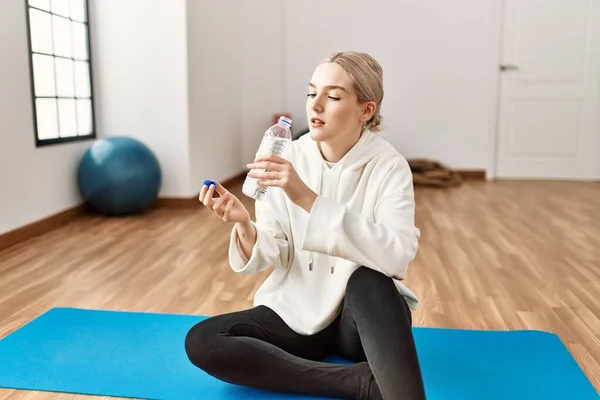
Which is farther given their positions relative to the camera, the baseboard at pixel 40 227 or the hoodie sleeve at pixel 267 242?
the baseboard at pixel 40 227

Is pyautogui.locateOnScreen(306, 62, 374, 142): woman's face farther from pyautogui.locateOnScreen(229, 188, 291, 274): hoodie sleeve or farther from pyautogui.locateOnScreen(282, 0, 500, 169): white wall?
pyautogui.locateOnScreen(282, 0, 500, 169): white wall

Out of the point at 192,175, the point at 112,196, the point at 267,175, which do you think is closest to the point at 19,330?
the point at 267,175

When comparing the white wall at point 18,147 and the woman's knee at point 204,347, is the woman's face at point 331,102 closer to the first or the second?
the woman's knee at point 204,347

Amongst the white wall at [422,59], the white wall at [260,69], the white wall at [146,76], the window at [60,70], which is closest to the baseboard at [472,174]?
the white wall at [422,59]

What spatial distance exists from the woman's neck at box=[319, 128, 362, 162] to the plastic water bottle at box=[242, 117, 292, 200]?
0.38ft

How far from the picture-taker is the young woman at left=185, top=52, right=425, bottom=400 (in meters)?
1.41

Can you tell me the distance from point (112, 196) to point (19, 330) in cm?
201

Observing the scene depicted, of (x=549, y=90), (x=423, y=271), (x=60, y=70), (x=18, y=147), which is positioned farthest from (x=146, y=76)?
(x=549, y=90)

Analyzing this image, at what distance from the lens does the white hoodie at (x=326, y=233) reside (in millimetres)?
1445

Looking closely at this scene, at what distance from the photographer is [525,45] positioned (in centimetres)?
595

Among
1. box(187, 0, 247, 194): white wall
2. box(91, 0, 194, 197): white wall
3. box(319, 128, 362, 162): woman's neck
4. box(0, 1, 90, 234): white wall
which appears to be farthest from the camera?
box(187, 0, 247, 194): white wall

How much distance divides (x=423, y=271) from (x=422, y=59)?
3.57 m

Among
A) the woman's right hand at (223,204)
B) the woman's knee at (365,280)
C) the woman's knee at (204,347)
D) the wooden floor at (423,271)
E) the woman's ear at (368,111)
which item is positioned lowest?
the wooden floor at (423,271)

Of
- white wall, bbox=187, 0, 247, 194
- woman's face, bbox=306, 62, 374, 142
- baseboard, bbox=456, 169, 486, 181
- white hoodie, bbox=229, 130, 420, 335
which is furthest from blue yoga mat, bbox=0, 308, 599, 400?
baseboard, bbox=456, 169, 486, 181
